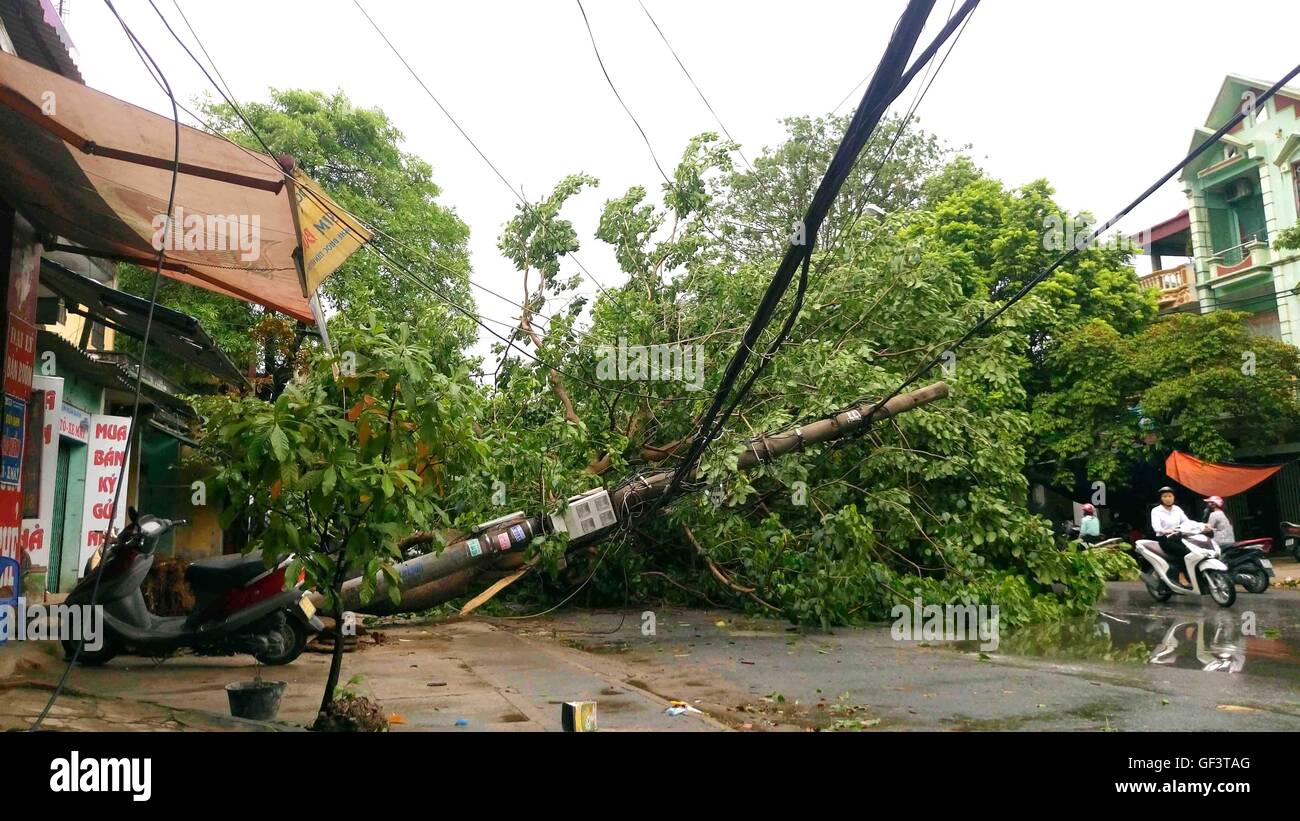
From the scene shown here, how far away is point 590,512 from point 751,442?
1.94 metres

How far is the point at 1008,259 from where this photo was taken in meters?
23.6

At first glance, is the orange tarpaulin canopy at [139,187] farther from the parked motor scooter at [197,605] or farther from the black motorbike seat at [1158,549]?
the black motorbike seat at [1158,549]

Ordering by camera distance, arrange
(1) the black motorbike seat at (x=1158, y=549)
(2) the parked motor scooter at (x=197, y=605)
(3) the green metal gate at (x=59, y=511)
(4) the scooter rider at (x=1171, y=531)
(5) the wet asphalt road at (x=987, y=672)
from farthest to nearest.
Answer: (1) the black motorbike seat at (x=1158, y=549) → (4) the scooter rider at (x=1171, y=531) → (3) the green metal gate at (x=59, y=511) → (2) the parked motor scooter at (x=197, y=605) → (5) the wet asphalt road at (x=987, y=672)

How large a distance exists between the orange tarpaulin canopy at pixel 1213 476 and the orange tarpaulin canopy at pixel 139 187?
19002 millimetres

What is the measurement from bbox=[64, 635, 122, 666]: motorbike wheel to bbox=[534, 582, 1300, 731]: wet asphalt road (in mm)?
4203

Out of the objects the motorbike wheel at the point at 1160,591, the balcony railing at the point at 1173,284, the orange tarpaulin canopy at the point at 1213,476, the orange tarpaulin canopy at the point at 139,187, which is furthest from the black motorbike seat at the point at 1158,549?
the balcony railing at the point at 1173,284

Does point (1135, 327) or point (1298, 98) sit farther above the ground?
point (1298, 98)

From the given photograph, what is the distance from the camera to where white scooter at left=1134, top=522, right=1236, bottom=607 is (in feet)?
39.9

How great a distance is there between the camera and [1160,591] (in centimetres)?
1335

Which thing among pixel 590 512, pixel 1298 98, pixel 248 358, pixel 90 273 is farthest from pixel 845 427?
pixel 1298 98

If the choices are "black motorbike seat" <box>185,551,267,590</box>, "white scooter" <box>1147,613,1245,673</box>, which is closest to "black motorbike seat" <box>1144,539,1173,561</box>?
"white scooter" <box>1147,613,1245,673</box>

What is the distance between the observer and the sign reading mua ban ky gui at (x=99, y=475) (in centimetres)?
1168
